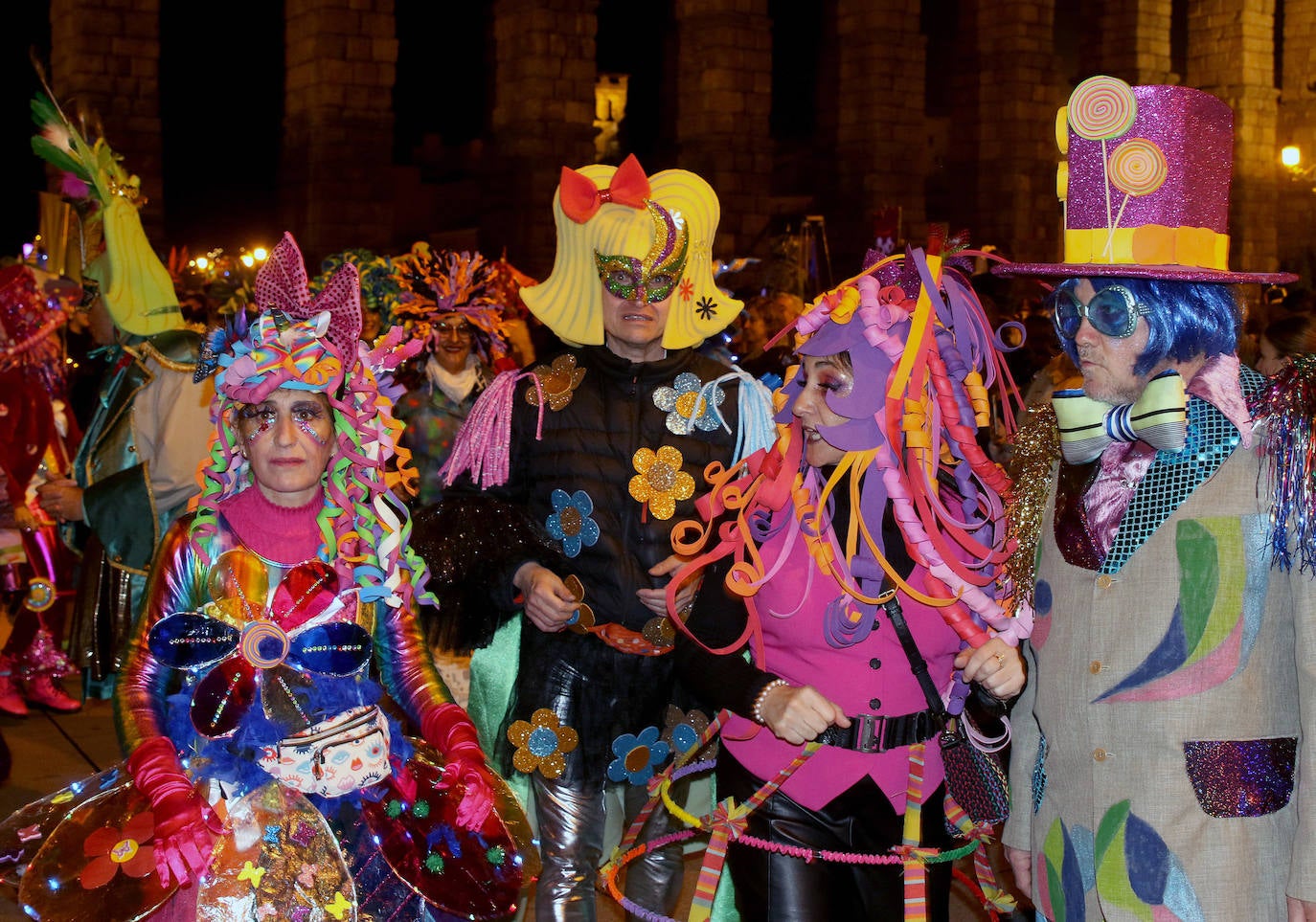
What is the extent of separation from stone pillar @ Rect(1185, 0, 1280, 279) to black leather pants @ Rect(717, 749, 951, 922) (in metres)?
26.1

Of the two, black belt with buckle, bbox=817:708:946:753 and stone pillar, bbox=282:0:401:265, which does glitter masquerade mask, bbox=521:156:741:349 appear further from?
stone pillar, bbox=282:0:401:265

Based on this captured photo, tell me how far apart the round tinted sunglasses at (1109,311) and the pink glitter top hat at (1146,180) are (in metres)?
0.06

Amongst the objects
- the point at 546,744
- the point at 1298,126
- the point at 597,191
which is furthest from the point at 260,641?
the point at 1298,126

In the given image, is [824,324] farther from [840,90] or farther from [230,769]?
[840,90]

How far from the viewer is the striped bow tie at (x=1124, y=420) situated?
2807 mm

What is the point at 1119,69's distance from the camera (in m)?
25.9

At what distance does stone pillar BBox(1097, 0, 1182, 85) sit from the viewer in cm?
2538

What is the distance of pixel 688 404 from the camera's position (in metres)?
4.36

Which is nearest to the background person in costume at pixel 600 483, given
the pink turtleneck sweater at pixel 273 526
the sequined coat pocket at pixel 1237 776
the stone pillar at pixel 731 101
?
the pink turtleneck sweater at pixel 273 526

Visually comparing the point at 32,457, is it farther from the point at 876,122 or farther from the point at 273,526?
the point at 876,122

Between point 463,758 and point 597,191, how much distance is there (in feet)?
6.32

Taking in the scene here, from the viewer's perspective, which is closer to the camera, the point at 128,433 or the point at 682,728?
the point at 682,728

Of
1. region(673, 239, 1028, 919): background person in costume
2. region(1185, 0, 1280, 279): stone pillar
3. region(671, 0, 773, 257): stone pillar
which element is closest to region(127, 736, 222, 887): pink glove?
region(673, 239, 1028, 919): background person in costume

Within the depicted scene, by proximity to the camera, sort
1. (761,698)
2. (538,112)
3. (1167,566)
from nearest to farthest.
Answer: (1167,566), (761,698), (538,112)
